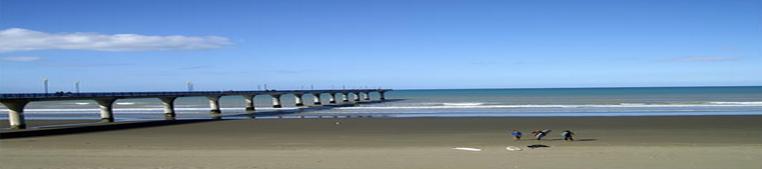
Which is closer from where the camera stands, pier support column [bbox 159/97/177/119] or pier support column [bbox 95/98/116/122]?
pier support column [bbox 95/98/116/122]

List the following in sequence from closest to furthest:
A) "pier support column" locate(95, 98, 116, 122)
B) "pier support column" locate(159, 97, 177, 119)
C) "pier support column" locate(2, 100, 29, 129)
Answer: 1. "pier support column" locate(2, 100, 29, 129)
2. "pier support column" locate(95, 98, 116, 122)
3. "pier support column" locate(159, 97, 177, 119)

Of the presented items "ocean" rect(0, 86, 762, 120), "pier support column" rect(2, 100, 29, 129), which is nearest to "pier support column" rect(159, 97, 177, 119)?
"ocean" rect(0, 86, 762, 120)

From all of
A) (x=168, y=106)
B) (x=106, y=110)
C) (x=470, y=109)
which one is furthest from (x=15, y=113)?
(x=470, y=109)

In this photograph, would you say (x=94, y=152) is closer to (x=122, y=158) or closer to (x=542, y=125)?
(x=122, y=158)

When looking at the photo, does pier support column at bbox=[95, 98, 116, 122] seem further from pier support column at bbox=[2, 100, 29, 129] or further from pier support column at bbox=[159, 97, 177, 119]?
pier support column at bbox=[2, 100, 29, 129]

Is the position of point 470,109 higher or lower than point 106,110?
lower

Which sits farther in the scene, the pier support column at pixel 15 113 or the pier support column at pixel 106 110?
the pier support column at pixel 106 110

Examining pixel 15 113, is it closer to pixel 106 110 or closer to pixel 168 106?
pixel 106 110

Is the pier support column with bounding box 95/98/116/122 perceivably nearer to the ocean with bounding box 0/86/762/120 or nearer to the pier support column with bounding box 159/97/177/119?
the ocean with bounding box 0/86/762/120

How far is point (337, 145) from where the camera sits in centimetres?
1694

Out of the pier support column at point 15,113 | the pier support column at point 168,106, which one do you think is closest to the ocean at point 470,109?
the pier support column at point 168,106

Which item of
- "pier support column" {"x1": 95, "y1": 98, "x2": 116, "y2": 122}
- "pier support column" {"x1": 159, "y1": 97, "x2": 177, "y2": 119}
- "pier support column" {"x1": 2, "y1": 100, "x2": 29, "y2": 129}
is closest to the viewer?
"pier support column" {"x1": 2, "y1": 100, "x2": 29, "y2": 129}

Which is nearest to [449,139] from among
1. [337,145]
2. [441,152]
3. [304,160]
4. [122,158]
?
[337,145]

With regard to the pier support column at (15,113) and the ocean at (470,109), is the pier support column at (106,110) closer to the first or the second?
the ocean at (470,109)
